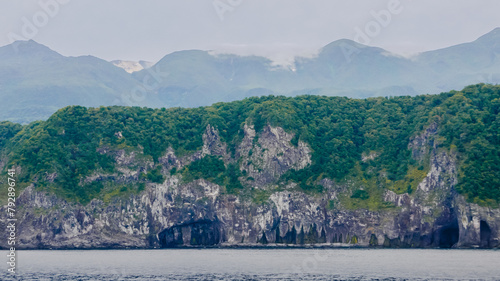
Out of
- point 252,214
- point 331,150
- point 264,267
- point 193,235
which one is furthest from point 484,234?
point 193,235

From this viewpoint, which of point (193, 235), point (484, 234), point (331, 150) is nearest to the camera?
point (484, 234)

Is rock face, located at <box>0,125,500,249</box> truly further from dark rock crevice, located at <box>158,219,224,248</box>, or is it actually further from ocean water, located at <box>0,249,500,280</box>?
ocean water, located at <box>0,249,500,280</box>

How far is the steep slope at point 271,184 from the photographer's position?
165625 mm

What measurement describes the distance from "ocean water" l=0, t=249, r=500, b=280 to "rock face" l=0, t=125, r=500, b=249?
1211 inches

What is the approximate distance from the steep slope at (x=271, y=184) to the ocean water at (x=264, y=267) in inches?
1234

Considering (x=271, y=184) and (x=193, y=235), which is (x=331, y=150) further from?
(x=193, y=235)

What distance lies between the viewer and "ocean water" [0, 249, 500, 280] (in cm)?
9425

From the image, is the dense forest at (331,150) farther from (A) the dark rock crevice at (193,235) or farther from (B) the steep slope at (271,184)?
(A) the dark rock crevice at (193,235)

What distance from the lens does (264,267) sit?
108812 millimetres

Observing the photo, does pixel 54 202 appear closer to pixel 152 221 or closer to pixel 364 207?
pixel 152 221

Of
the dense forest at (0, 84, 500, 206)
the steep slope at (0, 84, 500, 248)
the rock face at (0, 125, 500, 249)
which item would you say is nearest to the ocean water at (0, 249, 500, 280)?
the rock face at (0, 125, 500, 249)

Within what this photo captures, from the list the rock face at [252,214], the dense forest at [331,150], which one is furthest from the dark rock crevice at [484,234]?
the dense forest at [331,150]

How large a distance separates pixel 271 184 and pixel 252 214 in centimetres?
1186

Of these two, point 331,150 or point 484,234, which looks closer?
point 484,234
